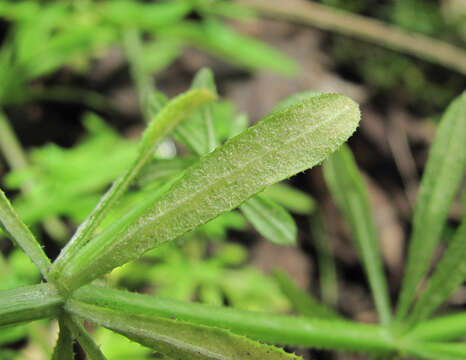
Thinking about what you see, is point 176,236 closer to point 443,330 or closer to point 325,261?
point 443,330

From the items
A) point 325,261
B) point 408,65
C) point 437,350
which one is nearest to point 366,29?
point 408,65

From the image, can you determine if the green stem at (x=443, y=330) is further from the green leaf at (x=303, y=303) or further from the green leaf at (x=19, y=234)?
the green leaf at (x=19, y=234)

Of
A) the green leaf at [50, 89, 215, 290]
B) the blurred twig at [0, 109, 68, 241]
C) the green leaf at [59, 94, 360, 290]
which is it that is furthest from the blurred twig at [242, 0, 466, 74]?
the green leaf at [59, 94, 360, 290]

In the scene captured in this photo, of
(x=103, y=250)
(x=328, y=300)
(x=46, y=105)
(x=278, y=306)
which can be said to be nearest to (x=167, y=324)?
(x=103, y=250)

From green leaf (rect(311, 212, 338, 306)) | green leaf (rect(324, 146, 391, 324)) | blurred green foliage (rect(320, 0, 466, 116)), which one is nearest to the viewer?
green leaf (rect(324, 146, 391, 324))

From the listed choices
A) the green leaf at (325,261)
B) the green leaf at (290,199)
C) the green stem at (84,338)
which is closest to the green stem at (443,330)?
the green stem at (84,338)

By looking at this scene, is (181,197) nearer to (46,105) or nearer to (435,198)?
(435,198)

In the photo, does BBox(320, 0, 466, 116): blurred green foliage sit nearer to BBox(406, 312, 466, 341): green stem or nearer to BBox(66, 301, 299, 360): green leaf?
BBox(406, 312, 466, 341): green stem
